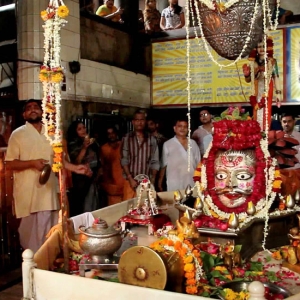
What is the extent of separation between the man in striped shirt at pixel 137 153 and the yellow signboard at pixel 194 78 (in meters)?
1.70

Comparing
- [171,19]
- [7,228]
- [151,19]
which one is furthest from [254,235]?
[151,19]


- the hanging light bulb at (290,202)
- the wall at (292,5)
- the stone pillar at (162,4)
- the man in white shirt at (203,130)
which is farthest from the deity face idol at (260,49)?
the stone pillar at (162,4)

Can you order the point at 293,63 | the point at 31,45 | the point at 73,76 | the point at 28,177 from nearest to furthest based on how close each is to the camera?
1. the point at 28,177
2. the point at 31,45
3. the point at 73,76
4. the point at 293,63

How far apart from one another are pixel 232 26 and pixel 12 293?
2662 millimetres

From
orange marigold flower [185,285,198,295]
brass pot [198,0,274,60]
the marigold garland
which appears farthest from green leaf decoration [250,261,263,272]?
brass pot [198,0,274,60]

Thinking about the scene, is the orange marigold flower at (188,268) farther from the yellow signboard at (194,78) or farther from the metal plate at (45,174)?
the yellow signboard at (194,78)

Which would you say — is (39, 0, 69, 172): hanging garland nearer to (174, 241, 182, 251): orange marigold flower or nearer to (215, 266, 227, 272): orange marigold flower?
(174, 241, 182, 251): orange marigold flower

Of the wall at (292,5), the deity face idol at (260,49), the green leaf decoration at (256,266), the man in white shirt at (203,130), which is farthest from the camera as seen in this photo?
the wall at (292,5)

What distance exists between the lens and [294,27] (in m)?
5.86

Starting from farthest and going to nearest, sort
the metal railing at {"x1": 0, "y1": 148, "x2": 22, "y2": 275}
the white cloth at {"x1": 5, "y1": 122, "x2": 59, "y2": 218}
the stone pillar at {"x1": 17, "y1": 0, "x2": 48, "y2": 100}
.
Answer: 1. the stone pillar at {"x1": 17, "y1": 0, "x2": 48, "y2": 100}
2. the metal railing at {"x1": 0, "y1": 148, "x2": 22, "y2": 275}
3. the white cloth at {"x1": 5, "y1": 122, "x2": 59, "y2": 218}

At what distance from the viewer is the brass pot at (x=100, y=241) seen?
2742 millimetres

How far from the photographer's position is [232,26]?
10.8ft

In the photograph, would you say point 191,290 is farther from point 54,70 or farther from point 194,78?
point 194,78

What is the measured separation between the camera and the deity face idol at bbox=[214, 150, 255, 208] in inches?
140
